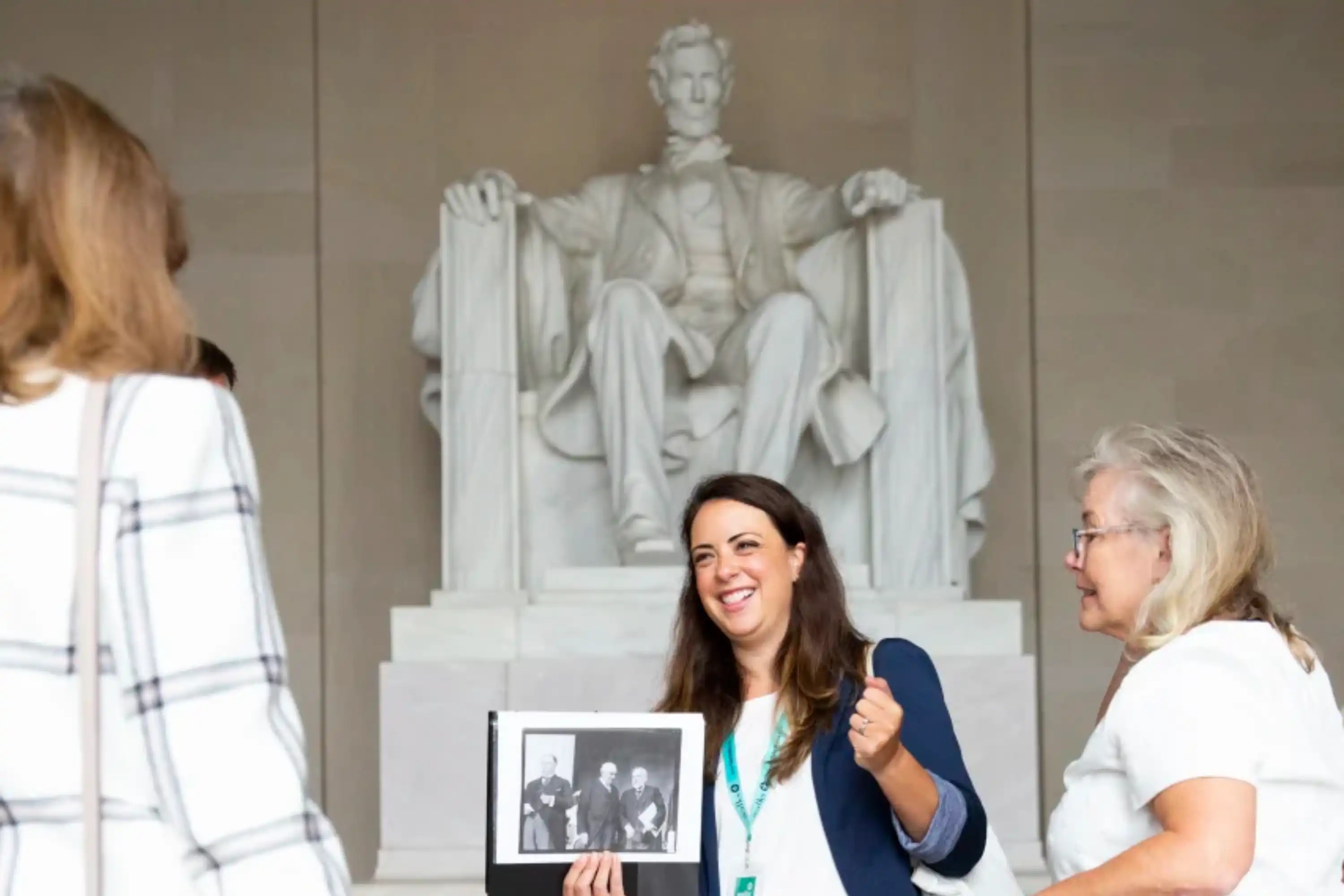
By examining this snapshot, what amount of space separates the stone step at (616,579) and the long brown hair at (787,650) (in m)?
2.60

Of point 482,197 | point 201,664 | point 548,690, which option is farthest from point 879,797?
point 482,197

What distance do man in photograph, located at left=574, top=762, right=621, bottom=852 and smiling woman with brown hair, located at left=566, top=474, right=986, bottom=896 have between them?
0.03 meters

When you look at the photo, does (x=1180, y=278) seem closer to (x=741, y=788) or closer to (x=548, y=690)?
(x=548, y=690)

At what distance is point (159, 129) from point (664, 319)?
9.07 feet

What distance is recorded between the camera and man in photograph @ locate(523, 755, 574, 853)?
2.48 metres

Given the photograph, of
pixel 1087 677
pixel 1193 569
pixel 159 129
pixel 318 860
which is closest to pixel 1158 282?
pixel 1087 677

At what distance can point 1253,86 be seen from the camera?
24.8 ft

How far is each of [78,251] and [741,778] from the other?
1.32 metres

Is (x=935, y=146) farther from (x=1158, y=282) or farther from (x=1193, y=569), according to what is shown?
(x=1193, y=569)

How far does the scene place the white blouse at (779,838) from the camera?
7.97 feet

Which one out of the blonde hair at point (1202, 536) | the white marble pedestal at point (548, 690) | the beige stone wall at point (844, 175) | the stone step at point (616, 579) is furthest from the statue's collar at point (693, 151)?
the blonde hair at point (1202, 536)

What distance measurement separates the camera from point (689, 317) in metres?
6.29

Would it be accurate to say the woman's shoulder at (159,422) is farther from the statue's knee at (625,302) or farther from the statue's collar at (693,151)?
the statue's collar at (693,151)

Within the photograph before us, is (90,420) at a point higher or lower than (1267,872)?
higher
